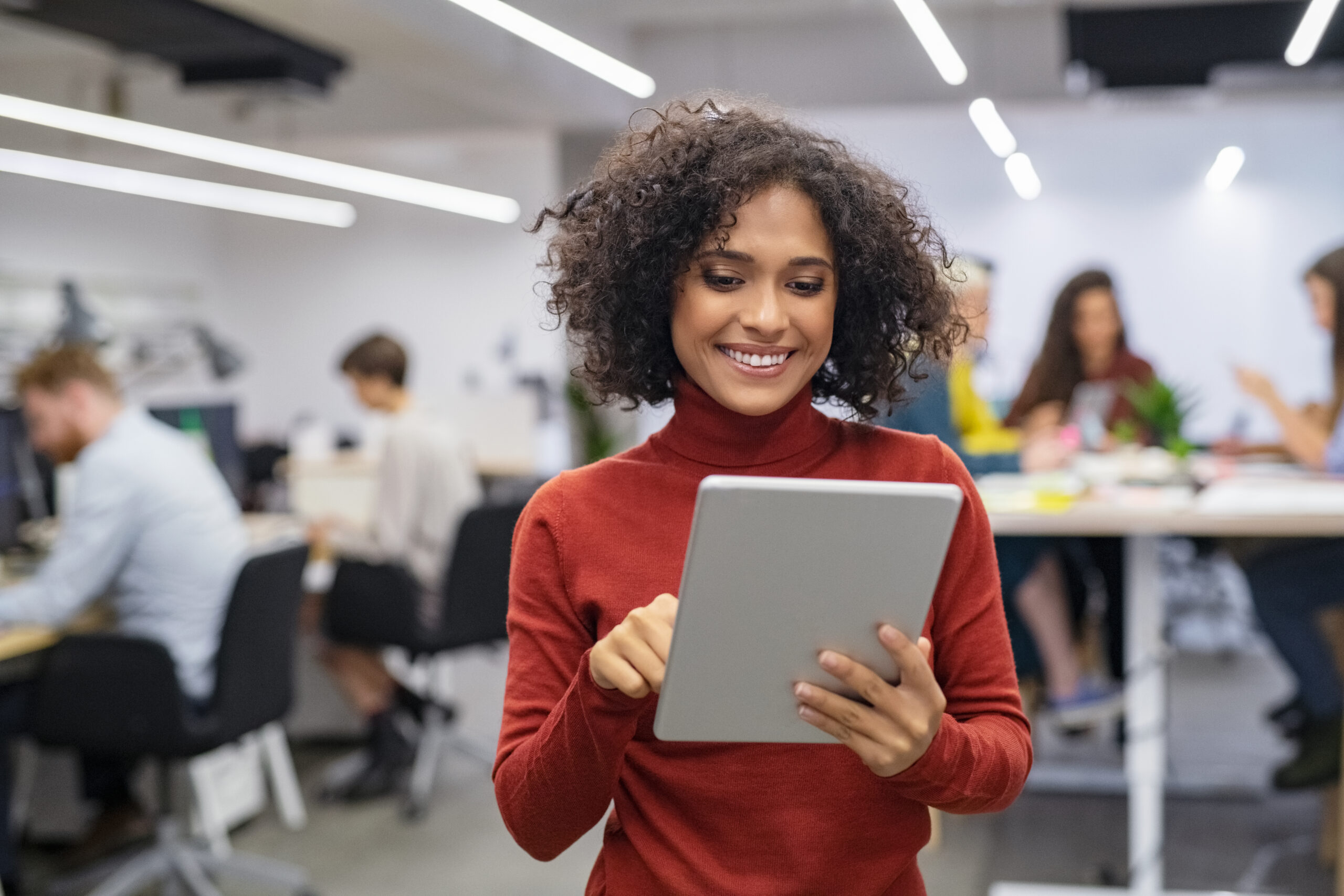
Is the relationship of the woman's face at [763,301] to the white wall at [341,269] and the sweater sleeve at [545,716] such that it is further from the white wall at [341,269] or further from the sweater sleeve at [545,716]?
the white wall at [341,269]

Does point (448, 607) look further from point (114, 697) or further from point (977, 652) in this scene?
point (977, 652)

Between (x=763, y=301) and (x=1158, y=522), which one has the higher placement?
(x=763, y=301)

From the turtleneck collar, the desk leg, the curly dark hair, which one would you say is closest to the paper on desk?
the desk leg

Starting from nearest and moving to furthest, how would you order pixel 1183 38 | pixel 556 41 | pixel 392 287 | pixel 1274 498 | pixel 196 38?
pixel 1274 498 < pixel 556 41 < pixel 196 38 < pixel 1183 38 < pixel 392 287

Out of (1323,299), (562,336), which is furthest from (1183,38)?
(562,336)

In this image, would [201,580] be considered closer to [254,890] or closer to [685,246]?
[254,890]

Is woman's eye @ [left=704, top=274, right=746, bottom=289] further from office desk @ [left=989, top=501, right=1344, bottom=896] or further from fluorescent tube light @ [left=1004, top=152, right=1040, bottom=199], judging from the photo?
fluorescent tube light @ [left=1004, top=152, right=1040, bottom=199]

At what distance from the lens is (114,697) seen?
273 centimetres

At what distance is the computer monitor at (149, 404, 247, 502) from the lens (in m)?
4.22

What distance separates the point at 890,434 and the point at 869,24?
7248mm

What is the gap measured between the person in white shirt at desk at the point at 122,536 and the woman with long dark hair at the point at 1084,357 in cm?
242

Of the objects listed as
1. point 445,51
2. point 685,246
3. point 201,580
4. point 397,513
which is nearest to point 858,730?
point 685,246

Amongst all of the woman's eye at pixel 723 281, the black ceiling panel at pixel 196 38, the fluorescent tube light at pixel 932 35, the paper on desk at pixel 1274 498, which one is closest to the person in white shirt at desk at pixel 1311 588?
the paper on desk at pixel 1274 498

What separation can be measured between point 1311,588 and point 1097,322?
1.07m
